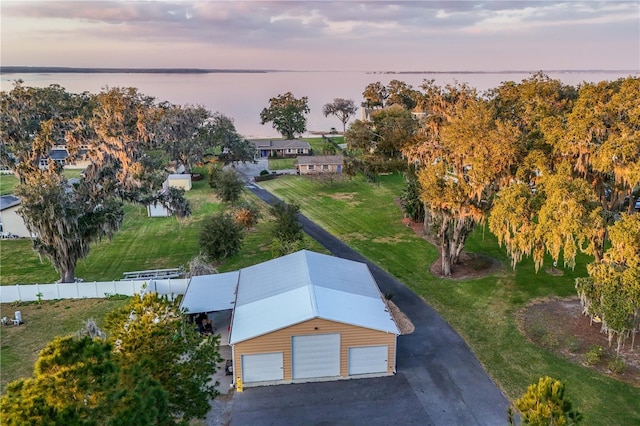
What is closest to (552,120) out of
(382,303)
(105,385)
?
(382,303)

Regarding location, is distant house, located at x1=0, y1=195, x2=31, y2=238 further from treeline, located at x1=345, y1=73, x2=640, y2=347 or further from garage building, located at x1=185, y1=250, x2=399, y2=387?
treeline, located at x1=345, y1=73, x2=640, y2=347

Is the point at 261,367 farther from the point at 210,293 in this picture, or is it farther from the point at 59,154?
the point at 59,154

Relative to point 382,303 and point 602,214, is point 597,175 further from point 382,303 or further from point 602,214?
point 382,303

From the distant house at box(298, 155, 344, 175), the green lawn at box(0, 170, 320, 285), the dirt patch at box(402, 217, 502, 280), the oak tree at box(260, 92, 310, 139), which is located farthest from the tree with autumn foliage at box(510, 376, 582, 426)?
the oak tree at box(260, 92, 310, 139)

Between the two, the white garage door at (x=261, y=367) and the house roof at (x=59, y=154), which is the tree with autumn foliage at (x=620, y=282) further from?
the house roof at (x=59, y=154)

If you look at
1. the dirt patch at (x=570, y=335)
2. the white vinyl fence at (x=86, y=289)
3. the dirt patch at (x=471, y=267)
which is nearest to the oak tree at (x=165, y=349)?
the white vinyl fence at (x=86, y=289)

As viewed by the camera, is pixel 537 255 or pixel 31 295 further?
pixel 31 295
